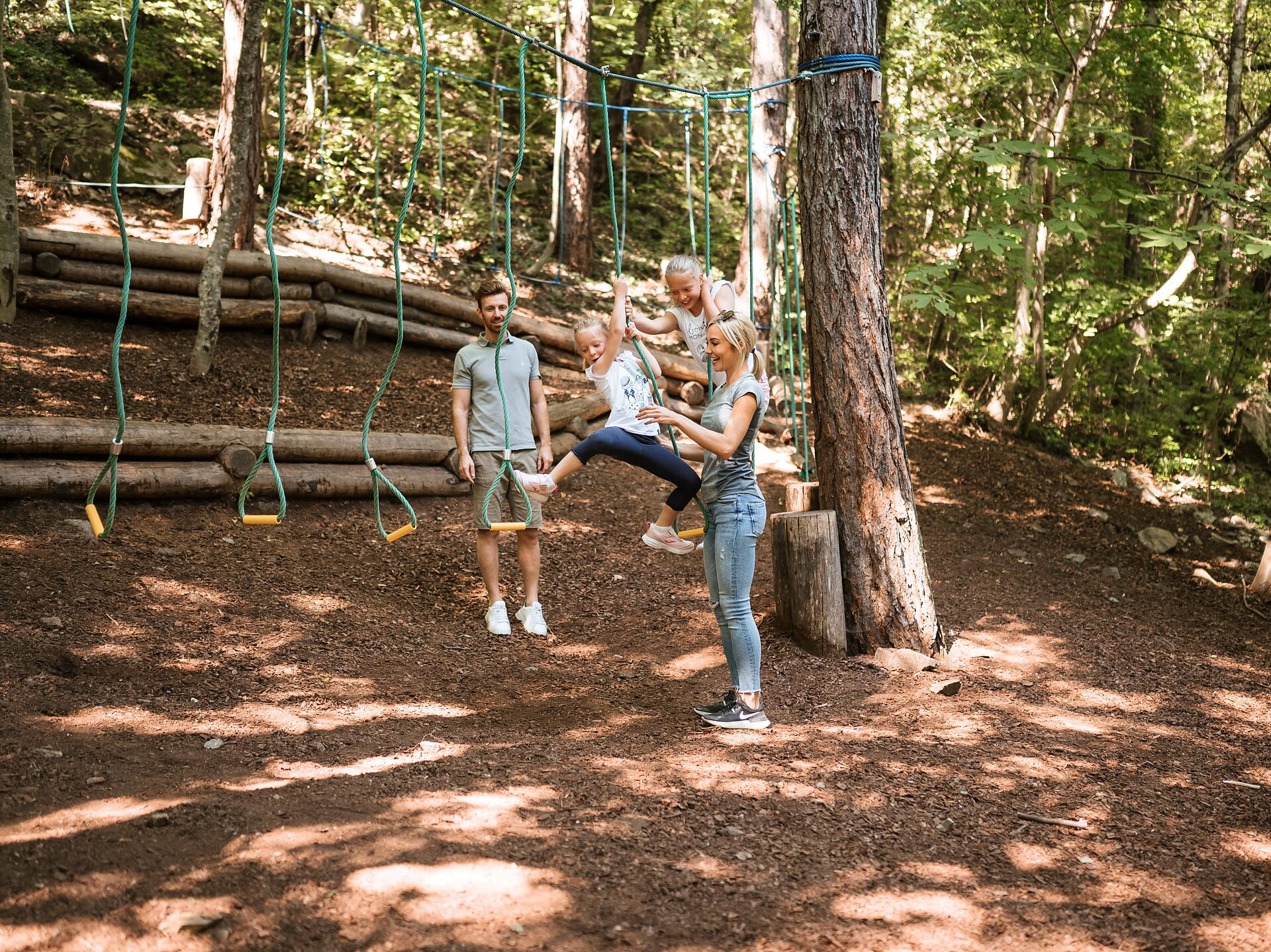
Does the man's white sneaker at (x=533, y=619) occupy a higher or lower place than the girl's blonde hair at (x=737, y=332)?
lower

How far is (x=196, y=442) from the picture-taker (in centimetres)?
571

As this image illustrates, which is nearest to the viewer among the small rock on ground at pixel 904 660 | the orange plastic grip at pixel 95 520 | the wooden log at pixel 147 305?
the orange plastic grip at pixel 95 520

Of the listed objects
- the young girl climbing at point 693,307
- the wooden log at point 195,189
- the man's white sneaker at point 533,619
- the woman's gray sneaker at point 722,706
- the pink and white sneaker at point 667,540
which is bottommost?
the woman's gray sneaker at point 722,706

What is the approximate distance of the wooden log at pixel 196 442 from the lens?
206 inches

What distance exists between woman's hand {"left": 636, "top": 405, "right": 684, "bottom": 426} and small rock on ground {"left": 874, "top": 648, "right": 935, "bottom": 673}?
1.82 m

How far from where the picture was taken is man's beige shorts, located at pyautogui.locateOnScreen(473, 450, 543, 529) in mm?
4766

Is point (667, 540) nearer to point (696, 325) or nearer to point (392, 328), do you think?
point (696, 325)

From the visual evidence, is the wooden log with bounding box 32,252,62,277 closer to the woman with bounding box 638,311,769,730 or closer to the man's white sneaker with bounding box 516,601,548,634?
the man's white sneaker with bounding box 516,601,548,634

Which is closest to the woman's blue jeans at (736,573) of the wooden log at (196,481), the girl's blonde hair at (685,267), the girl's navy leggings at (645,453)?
the girl's navy leggings at (645,453)

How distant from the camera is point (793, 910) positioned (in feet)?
7.88

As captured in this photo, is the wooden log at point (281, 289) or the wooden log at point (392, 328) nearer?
the wooden log at point (281, 289)

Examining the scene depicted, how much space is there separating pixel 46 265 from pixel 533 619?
5.42 meters

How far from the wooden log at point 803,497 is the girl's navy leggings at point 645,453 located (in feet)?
2.01

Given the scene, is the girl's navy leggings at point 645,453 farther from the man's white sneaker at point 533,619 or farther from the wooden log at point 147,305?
the wooden log at point 147,305
